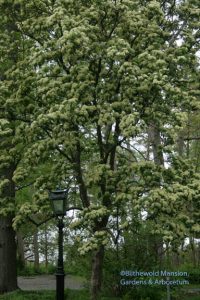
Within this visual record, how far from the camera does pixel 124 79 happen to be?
11922 millimetres

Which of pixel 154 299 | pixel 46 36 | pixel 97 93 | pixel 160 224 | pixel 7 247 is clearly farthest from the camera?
pixel 7 247

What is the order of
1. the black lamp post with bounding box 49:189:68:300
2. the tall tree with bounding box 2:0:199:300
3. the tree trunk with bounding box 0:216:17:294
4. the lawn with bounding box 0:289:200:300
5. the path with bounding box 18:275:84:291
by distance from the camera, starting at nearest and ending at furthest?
the black lamp post with bounding box 49:189:68:300 < the tall tree with bounding box 2:0:199:300 < the lawn with bounding box 0:289:200:300 < the tree trunk with bounding box 0:216:17:294 < the path with bounding box 18:275:84:291

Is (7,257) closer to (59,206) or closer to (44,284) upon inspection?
(59,206)

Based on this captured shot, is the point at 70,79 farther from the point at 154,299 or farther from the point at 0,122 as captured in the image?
the point at 154,299

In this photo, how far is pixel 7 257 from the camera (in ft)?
58.7

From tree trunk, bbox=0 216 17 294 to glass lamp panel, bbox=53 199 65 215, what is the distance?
22.7 feet

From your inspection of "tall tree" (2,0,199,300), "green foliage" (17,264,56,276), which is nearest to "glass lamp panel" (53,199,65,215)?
"tall tree" (2,0,199,300)

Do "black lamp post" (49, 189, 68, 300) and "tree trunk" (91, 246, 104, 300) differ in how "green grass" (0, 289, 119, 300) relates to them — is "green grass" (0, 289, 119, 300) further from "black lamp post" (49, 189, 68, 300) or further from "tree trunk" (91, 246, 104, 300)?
"black lamp post" (49, 189, 68, 300)

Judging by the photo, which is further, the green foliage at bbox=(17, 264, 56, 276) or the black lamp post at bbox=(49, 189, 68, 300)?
the green foliage at bbox=(17, 264, 56, 276)

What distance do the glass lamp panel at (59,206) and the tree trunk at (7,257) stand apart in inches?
273

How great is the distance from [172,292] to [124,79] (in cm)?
709

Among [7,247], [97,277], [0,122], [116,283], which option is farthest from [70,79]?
[7,247]

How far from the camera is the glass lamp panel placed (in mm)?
11172

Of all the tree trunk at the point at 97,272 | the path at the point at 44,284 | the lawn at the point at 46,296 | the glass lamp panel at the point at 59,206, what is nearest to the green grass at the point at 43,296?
the lawn at the point at 46,296
